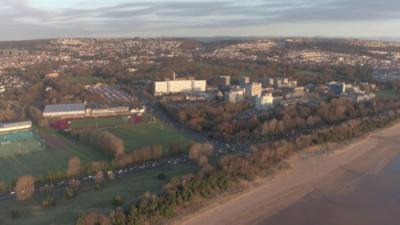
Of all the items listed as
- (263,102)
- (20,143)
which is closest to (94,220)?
(20,143)

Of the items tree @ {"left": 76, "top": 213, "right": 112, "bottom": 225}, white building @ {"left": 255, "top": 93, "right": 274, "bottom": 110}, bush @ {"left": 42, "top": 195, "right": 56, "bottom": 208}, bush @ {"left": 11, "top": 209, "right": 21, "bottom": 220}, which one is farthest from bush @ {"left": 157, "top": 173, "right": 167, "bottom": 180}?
white building @ {"left": 255, "top": 93, "right": 274, "bottom": 110}

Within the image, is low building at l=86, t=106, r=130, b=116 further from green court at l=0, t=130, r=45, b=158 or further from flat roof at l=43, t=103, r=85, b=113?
green court at l=0, t=130, r=45, b=158

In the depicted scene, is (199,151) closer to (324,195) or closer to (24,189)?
(324,195)

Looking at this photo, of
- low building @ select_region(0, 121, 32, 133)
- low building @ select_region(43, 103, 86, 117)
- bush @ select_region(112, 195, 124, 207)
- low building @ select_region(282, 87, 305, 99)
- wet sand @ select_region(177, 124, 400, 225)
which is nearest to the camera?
wet sand @ select_region(177, 124, 400, 225)

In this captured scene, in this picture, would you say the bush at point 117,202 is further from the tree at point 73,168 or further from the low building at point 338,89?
the low building at point 338,89

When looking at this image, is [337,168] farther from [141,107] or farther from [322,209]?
[141,107]

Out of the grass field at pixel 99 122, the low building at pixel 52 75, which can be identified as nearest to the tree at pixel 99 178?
the grass field at pixel 99 122
